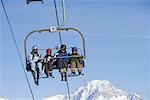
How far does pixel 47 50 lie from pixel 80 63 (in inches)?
57.6

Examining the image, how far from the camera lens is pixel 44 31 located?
552 inches

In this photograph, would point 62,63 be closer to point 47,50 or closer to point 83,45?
point 47,50

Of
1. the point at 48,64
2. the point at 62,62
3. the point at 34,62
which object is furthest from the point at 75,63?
the point at 34,62

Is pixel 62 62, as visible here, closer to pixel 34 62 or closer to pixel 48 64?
pixel 48 64

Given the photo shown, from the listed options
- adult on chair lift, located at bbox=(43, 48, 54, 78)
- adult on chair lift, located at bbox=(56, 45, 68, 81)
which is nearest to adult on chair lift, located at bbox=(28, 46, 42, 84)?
adult on chair lift, located at bbox=(43, 48, 54, 78)

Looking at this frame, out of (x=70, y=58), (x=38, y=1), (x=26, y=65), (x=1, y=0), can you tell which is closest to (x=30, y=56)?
(x=26, y=65)

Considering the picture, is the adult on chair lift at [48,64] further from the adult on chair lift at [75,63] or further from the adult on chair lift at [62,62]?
the adult on chair lift at [75,63]

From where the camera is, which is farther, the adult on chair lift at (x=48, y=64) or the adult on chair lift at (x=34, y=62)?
the adult on chair lift at (x=48, y=64)

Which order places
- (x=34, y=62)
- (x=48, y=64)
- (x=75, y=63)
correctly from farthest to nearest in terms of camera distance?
(x=48, y=64)
(x=75, y=63)
(x=34, y=62)

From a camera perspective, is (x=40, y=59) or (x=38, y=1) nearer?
(x=38, y=1)

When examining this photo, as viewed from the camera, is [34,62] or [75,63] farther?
[75,63]

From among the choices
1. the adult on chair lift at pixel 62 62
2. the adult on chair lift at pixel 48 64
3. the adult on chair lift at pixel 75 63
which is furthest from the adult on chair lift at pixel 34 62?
the adult on chair lift at pixel 75 63

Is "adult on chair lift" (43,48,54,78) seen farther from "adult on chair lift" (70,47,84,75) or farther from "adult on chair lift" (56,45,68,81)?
"adult on chair lift" (70,47,84,75)

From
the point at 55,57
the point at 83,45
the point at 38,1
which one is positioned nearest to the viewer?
the point at 38,1
